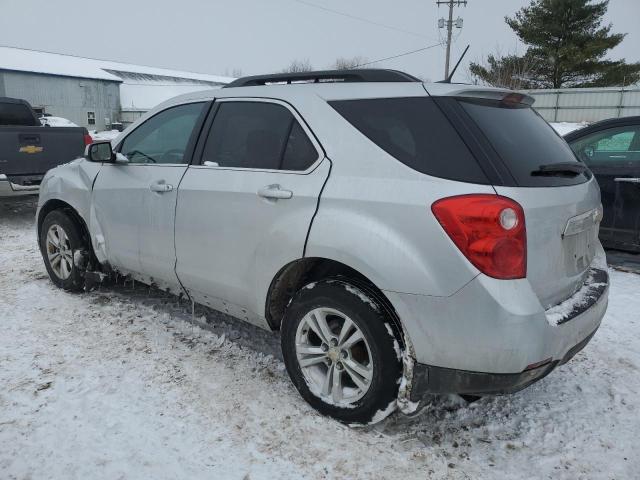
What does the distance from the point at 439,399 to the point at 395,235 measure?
1208 mm

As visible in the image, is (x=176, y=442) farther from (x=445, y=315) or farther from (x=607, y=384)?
(x=607, y=384)

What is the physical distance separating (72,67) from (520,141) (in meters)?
44.5

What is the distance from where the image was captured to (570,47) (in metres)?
29.4

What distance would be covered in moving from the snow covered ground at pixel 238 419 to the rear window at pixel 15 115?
6403mm

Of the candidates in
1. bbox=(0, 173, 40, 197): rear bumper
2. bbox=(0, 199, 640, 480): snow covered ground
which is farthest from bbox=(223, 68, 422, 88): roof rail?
bbox=(0, 173, 40, 197): rear bumper

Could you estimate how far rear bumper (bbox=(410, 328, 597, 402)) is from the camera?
83.4 inches

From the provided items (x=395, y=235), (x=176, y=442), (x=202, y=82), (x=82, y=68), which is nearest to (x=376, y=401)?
(x=395, y=235)

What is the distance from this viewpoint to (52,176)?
4.38 m

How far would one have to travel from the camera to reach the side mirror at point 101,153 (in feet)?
12.1

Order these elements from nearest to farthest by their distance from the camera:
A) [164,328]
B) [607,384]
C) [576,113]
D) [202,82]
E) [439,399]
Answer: [439,399] < [607,384] < [164,328] < [576,113] < [202,82]

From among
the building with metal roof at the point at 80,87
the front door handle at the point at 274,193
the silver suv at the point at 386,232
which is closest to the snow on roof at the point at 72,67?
the building with metal roof at the point at 80,87

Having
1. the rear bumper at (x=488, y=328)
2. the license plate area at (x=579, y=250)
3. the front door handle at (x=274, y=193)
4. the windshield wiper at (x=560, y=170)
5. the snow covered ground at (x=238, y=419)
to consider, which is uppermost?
the windshield wiper at (x=560, y=170)

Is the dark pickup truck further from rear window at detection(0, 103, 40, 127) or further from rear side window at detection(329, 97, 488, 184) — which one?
rear side window at detection(329, 97, 488, 184)

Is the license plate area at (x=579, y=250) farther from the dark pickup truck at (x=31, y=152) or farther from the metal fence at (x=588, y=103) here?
the metal fence at (x=588, y=103)
